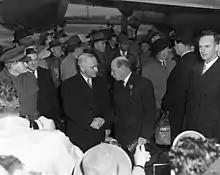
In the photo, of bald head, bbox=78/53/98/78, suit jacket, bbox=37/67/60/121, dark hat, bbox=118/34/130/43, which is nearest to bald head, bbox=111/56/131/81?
bald head, bbox=78/53/98/78

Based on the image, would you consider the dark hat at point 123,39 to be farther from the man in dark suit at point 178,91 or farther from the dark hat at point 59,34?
the man in dark suit at point 178,91

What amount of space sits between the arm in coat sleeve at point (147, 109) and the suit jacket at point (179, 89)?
0.86 feet

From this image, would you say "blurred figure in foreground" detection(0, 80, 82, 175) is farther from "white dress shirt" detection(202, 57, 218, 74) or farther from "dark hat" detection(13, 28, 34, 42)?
"dark hat" detection(13, 28, 34, 42)

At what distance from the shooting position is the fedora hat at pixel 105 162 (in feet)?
6.24

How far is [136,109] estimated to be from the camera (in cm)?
339

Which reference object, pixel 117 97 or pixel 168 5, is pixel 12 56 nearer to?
pixel 117 97

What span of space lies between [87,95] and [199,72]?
77 centimetres

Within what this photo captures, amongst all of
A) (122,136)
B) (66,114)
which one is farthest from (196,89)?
(66,114)

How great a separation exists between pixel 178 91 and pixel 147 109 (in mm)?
361

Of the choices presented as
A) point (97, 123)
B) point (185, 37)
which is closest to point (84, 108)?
point (97, 123)

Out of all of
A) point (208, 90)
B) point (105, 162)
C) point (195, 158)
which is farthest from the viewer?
point (208, 90)

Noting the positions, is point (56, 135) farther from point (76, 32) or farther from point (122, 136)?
point (76, 32)

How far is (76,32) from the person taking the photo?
5.40 metres

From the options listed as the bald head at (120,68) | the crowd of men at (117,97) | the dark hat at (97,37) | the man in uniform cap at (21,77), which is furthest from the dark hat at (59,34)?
the bald head at (120,68)
